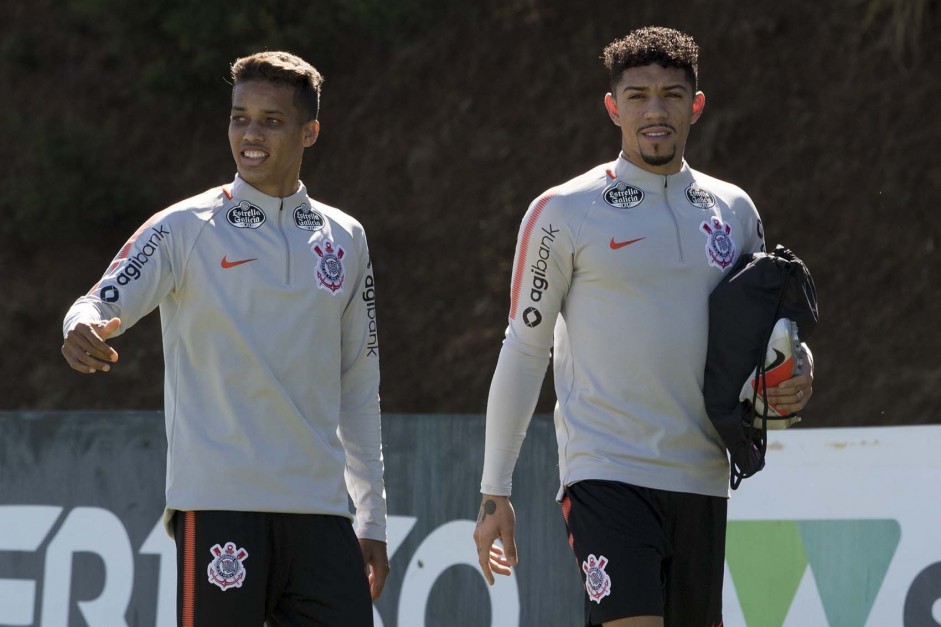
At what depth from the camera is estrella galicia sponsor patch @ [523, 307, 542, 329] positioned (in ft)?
14.6

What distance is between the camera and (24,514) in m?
7.36

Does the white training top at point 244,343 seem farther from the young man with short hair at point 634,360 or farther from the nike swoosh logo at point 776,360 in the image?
the nike swoosh logo at point 776,360

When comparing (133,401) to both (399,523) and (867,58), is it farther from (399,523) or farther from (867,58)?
(867,58)

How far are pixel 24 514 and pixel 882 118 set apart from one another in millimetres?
6908

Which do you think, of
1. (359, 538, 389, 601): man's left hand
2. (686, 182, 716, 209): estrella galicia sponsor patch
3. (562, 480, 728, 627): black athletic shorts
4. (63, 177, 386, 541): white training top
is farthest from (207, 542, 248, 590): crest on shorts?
(686, 182, 716, 209): estrella galicia sponsor patch

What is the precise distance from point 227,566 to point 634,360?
1.38m

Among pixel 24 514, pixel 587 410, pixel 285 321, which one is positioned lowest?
pixel 24 514

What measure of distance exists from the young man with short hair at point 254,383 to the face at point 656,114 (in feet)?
3.40

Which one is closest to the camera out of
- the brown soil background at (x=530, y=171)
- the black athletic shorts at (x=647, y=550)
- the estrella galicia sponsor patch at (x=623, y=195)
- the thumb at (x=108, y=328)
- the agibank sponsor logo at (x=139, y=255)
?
the thumb at (x=108, y=328)

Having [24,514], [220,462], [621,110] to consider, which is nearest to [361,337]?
[220,462]

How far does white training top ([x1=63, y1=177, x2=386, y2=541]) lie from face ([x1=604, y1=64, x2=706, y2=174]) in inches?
41.3

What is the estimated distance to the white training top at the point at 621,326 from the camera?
4.28 m

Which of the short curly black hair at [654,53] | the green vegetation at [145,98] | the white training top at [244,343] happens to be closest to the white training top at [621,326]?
the short curly black hair at [654,53]

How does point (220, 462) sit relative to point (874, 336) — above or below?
below
